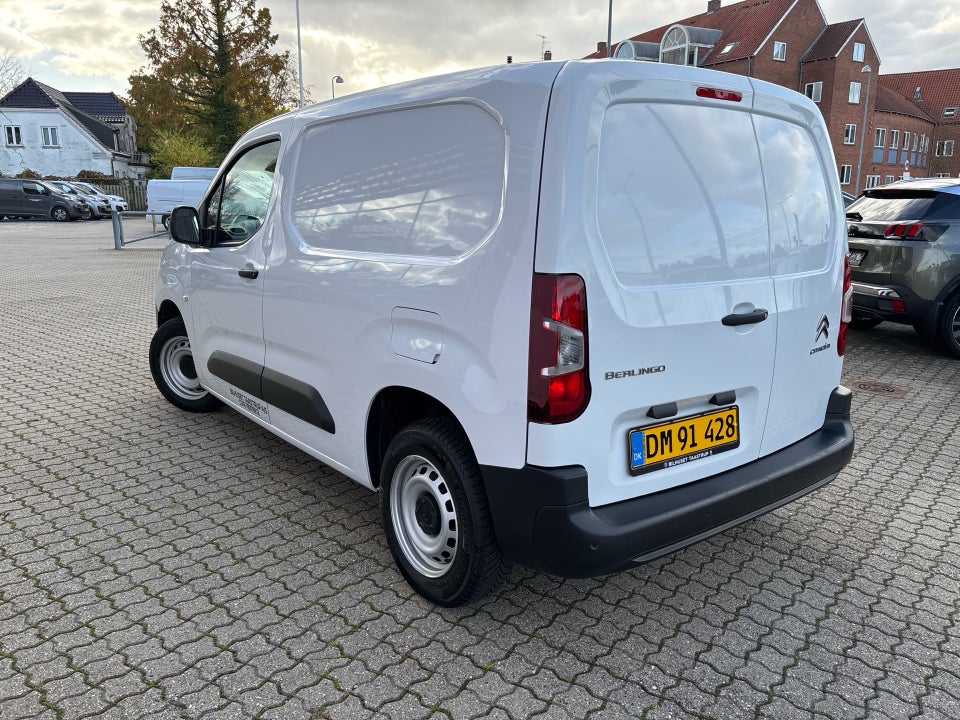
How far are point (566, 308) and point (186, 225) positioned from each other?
296cm

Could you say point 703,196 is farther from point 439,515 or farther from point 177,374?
point 177,374

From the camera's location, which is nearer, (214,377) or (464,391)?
(464,391)

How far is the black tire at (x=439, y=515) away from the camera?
2.67 m

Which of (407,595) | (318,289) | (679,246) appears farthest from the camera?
(318,289)

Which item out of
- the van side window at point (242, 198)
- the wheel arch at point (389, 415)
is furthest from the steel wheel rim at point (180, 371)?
the wheel arch at point (389, 415)

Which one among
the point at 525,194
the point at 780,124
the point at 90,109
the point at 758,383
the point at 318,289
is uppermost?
the point at 90,109

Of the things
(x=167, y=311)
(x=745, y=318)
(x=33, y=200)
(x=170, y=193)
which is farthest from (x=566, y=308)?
(x=33, y=200)

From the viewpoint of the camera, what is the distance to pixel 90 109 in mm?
57688

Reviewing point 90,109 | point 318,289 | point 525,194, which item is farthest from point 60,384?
point 90,109

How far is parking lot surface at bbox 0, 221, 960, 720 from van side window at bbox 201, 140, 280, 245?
4.55 feet

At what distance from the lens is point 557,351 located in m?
2.36

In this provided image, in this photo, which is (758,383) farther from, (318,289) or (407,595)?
(318,289)

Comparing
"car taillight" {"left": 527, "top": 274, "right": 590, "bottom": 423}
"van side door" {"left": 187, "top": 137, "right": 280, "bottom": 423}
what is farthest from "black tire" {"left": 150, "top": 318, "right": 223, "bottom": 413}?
"car taillight" {"left": 527, "top": 274, "right": 590, "bottom": 423}

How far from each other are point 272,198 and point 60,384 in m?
3.71
